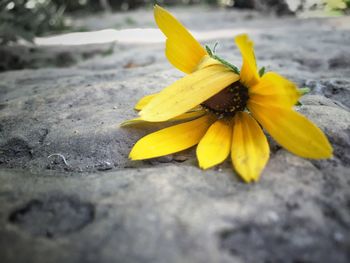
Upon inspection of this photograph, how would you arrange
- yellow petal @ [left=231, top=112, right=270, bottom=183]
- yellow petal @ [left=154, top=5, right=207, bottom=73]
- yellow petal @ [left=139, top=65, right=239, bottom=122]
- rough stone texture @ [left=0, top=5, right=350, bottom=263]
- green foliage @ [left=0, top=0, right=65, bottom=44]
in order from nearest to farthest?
rough stone texture @ [left=0, top=5, right=350, bottom=263] < yellow petal @ [left=231, top=112, right=270, bottom=183] < yellow petal @ [left=139, top=65, right=239, bottom=122] < yellow petal @ [left=154, top=5, right=207, bottom=73] < green foliage @ [left=0, top=0, right=65, bottom=44]

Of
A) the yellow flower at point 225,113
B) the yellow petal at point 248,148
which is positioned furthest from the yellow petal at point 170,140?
the yellow petal at point 248,148

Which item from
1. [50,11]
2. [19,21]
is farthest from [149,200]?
[50,11]

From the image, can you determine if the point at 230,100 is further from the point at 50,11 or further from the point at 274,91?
the point at 50,11

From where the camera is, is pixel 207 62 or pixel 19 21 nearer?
pixel 207 62

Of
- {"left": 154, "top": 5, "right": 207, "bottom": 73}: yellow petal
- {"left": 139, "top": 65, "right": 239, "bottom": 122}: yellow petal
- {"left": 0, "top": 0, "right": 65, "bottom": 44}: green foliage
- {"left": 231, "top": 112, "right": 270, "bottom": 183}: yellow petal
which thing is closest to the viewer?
{"left": 231, "top": 112, "right": 270, "bottom": 183}: yellow petal

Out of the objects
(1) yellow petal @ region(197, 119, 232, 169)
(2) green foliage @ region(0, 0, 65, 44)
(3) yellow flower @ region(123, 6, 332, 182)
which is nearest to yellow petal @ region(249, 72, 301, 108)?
(3) yellow flower @ region(123, 6, 332, 182)

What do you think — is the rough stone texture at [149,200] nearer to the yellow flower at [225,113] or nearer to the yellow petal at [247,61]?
the yellow flower at [225,113]

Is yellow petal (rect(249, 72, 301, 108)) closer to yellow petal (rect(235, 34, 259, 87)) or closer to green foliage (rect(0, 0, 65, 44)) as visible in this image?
yellow petal (rect(235, 34, 259, 87))
